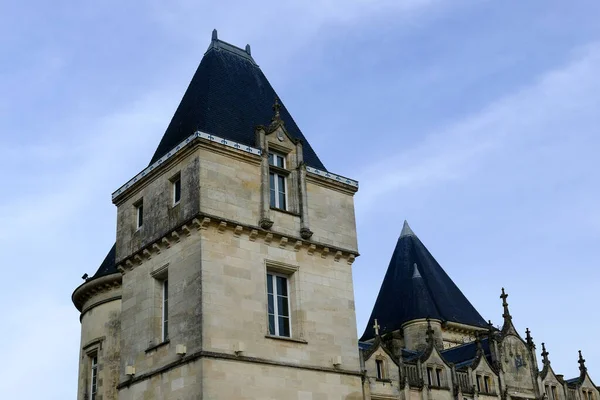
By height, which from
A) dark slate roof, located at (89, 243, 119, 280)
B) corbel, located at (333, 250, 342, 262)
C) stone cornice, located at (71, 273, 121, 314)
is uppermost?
dark slate roof, located at (89, 243, 119, 280)

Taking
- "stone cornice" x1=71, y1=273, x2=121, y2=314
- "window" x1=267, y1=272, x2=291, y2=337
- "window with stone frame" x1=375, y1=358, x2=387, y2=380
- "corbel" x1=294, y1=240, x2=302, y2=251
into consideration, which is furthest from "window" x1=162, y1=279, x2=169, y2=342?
"window with stone frame" x1=375, y1=358, x2=387, y2=380

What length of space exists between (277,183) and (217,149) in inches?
87.0

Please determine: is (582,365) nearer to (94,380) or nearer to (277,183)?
(277,183)

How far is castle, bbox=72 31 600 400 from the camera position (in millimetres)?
18031

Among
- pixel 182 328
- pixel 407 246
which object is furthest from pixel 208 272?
pixel 407 246

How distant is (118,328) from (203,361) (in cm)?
987

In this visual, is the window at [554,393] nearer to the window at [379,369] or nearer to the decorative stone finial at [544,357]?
the decorative stone finial at [544,357]

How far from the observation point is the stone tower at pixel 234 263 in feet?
59.0

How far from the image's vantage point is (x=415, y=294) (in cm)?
4031

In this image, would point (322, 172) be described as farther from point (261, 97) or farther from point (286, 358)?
point (286, 358)

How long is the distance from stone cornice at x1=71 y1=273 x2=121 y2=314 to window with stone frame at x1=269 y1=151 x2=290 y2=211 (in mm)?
8420

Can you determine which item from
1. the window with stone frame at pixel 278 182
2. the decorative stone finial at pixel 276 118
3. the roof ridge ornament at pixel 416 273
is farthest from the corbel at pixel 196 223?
the roof ridge ornament at pixel 416 273

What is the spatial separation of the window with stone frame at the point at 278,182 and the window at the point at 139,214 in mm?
3633

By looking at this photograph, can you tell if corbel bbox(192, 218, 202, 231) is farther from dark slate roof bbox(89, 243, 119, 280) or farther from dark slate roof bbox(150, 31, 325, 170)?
dark slate roof bbox(89, 243, 119, 280)
